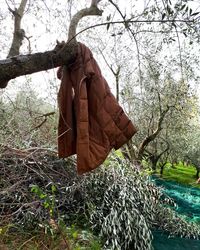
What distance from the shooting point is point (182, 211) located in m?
13.8

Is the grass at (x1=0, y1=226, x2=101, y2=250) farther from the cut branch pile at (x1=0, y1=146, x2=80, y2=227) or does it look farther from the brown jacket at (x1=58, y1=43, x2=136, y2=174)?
the brown jacket at (x1=58, y1=43, x2=136, y2=174)

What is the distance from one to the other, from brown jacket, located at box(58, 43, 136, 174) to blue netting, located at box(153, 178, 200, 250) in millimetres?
6654

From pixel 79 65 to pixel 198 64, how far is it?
12.1 meters

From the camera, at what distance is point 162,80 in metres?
16.3

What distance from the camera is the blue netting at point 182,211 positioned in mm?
9148

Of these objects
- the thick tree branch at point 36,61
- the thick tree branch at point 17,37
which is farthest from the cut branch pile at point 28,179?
the thick tree branch at point 36,61

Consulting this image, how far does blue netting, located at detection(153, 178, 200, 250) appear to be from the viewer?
915cm

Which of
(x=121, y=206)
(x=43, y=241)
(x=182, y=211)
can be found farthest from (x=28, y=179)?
(x=182, y=211)

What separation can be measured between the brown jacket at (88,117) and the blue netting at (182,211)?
665 centimetres

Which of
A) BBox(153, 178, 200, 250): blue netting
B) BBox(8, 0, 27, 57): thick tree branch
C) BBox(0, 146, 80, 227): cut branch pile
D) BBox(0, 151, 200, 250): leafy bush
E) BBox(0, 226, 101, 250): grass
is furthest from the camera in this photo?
BBox(153, 178, 200, 250): blue netting

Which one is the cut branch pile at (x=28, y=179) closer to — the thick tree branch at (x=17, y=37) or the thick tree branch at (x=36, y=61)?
the thick tree branch at (x=17, y=37)

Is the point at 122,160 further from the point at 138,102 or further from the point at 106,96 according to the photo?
the point at 138,102

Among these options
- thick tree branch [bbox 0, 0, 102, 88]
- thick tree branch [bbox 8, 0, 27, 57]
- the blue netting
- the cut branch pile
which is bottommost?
the blue netting

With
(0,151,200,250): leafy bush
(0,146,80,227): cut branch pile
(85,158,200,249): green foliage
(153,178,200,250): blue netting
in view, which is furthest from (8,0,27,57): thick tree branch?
(153,178,200,250): blue netting
